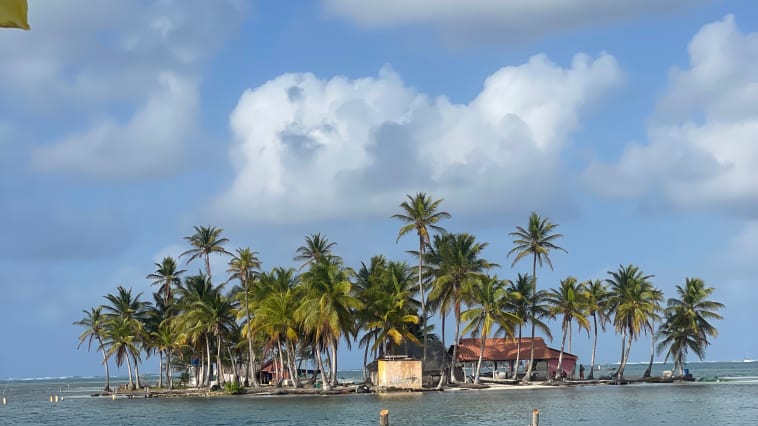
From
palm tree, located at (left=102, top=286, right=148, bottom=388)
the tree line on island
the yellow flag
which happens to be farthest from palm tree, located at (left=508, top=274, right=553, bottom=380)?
the yellow flag

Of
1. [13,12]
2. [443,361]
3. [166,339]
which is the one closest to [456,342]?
[443,361]

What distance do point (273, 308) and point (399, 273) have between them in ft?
36.5

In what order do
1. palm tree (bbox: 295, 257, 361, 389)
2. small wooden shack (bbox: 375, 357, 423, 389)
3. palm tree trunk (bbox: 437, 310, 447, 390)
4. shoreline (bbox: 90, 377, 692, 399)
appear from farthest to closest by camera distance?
palm tree trunk (bbox: 437, 310, 447, 390)
shoreline (bbox: 90, 377, 692, 399)
small wooden shack (bbox: 375, 357, 423, 389)
palm tree (bbox: 295, 257, 361, 389)

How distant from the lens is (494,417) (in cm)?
4803

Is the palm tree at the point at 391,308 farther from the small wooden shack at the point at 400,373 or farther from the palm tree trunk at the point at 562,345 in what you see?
the palm tree trunk at the point at 562,345

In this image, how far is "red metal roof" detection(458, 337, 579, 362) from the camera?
279ft

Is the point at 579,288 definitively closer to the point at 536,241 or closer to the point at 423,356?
the point at 536,241

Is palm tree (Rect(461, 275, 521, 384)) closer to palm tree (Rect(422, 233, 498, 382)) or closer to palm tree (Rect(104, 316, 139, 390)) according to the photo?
palm tree (Rect(422, 233, 498, 382))

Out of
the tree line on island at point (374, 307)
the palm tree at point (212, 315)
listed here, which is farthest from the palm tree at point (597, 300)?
the palm tree at point (212, 315)

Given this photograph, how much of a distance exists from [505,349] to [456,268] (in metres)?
16.7

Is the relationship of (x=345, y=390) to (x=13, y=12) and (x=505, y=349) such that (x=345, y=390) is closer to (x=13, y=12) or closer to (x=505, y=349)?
(x=505, y=349)

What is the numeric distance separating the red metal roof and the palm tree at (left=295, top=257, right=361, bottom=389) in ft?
54.0

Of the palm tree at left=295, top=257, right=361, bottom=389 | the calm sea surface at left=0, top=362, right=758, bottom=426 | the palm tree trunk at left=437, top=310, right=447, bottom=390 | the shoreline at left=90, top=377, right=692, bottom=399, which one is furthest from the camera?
the palm tree trunk at left=437, top=310, right=447, bottom=390

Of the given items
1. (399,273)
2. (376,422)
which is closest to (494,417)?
(376,422)
